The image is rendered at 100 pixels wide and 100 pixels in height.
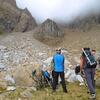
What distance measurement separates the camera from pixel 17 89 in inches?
709

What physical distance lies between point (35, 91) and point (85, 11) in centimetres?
3401

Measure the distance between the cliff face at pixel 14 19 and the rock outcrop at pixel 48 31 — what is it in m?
4.01

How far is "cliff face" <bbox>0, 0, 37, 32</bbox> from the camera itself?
165 feet

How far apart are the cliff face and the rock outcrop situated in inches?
158

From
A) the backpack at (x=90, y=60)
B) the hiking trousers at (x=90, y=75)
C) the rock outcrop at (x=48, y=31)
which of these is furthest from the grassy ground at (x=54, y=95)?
the rock outcrop at (x=48, y=31)

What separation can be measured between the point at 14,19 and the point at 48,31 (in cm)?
690

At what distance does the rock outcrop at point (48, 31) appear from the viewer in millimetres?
47156

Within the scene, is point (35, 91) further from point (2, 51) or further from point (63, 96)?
point (2, 51)

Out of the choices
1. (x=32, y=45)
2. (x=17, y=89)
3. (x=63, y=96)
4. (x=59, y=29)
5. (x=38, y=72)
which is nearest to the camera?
(x=63, y=96)

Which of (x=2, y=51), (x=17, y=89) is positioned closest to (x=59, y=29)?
(x=2, y=51)

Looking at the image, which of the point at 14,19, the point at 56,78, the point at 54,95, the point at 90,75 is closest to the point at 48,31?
the point at 14,19

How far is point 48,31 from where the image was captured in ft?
156

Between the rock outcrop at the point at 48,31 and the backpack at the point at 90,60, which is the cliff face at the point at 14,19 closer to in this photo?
the rock outcrop at the point at 48,31

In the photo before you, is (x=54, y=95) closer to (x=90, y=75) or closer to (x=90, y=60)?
(x=90, y=75)
